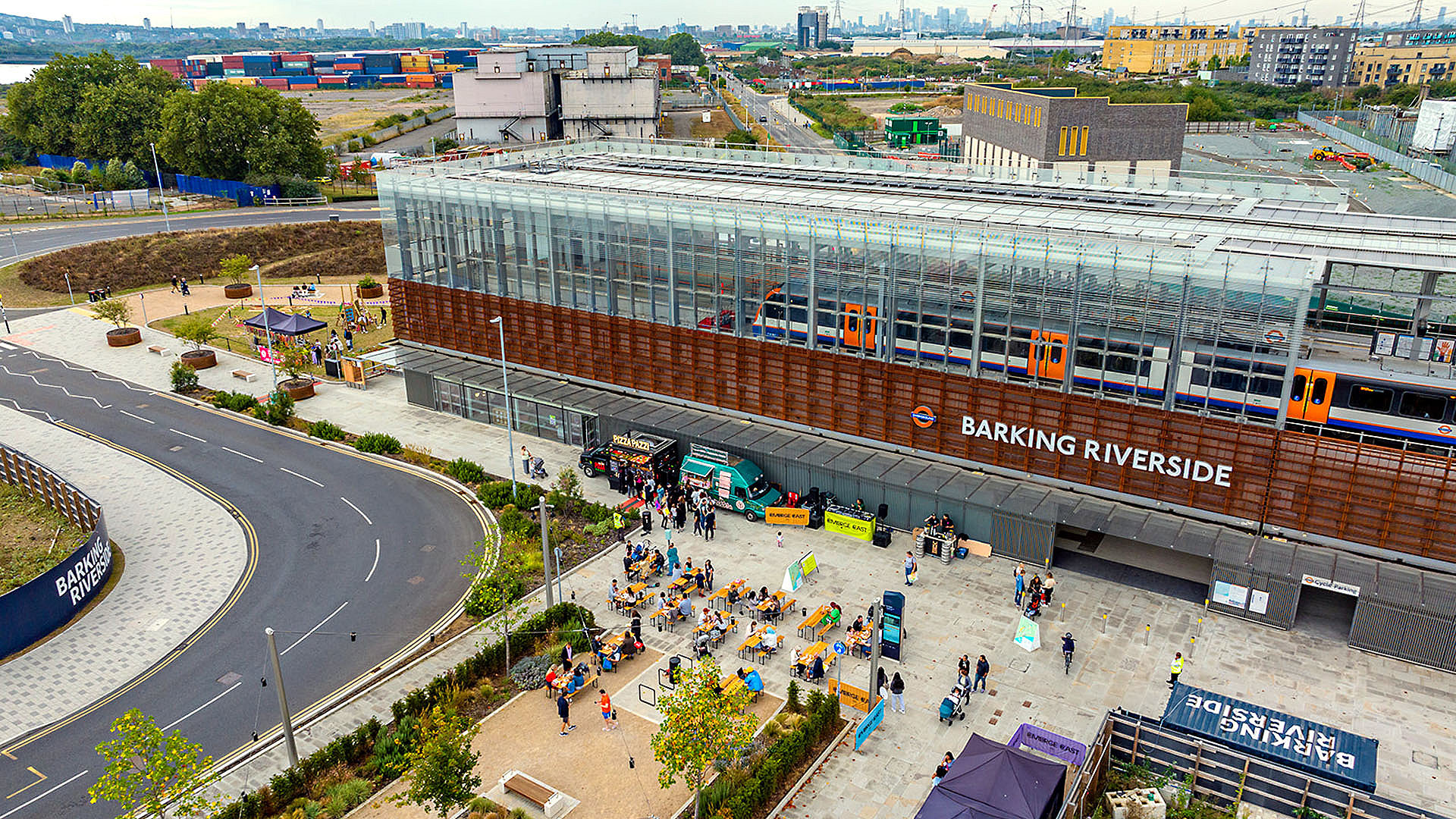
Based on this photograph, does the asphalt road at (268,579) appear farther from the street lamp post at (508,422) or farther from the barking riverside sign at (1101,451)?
the barking riverside sign at (1101,451)

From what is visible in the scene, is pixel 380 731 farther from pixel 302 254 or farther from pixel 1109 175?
pixel 302 254

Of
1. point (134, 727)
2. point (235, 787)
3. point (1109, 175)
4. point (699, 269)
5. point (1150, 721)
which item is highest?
point (1109, 175)

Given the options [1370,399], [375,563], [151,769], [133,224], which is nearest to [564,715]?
[151,769]

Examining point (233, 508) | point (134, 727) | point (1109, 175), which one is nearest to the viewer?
point (134, 727)

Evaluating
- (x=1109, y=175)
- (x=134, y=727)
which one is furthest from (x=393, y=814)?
(x=1109, y=175)

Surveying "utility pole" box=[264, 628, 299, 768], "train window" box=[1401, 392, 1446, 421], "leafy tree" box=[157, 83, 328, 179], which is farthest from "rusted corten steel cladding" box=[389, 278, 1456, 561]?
"leafy tree" box=[157, 83, 328, 179]

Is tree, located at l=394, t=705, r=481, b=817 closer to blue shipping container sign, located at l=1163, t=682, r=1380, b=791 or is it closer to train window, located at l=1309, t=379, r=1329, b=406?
blue shipping container sign, located at l=1163, t=682, r=1380, b=791

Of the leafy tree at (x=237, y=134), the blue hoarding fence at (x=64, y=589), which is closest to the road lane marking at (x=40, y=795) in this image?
the blue hoarding fence at (x=64, y=589)
